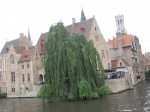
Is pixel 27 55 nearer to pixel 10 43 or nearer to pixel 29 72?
pixel 29 72

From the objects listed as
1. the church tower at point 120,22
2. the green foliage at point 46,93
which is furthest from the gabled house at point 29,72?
the church tower at point 120,22

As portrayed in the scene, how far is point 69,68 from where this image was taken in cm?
2594

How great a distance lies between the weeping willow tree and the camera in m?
25.6

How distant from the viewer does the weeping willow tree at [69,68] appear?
25.6m

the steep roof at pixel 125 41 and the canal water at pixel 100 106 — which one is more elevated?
the steep roof at pixel 125 41

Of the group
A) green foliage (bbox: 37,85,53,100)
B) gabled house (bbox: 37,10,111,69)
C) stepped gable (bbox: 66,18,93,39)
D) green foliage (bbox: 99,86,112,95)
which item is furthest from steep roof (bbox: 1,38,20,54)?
green foliage (bbox: 99,86,112,95)

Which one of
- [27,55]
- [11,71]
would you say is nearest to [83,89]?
[27,55]

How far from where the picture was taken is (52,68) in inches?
1040

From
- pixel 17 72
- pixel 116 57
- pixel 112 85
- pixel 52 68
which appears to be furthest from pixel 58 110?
pixel 116 57

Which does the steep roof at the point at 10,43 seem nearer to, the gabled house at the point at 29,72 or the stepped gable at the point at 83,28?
the gabled house at the point at 29,72

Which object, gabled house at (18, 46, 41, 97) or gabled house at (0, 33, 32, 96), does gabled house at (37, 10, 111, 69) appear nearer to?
gabled house at (18, 46, 41, 97)

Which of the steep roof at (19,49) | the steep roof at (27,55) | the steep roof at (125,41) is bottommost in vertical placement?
the steep roof at (27,55)

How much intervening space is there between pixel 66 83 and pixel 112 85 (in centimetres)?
858

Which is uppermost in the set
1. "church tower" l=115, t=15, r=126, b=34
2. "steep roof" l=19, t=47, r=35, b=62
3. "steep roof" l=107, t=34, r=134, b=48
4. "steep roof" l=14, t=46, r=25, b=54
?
"church tower" l=115, t=15, r=126, b=34
